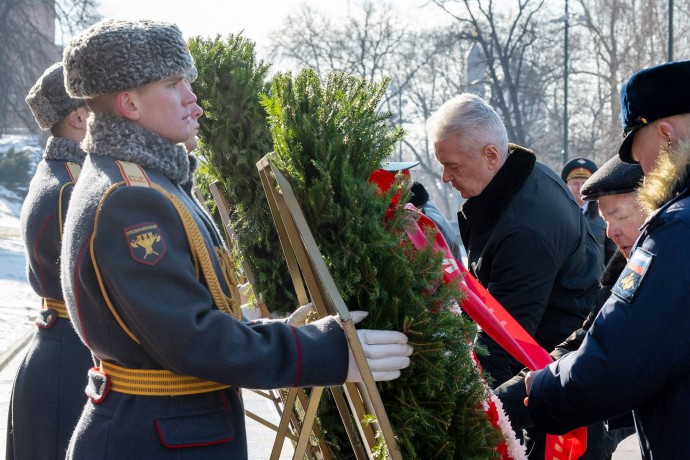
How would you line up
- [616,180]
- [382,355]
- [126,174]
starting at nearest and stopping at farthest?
[126,174] < [382,355] < [616,180]

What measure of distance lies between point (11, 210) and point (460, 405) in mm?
37167

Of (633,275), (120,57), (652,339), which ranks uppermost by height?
(120,57)

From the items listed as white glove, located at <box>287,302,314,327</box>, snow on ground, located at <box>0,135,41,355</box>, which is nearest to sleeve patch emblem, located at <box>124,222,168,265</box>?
white glove, located at <box>287,302,314,327</box>

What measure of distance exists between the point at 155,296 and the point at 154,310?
0.04m

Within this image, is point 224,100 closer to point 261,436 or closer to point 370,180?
point 370,180

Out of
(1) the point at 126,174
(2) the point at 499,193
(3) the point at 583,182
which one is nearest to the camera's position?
(1) the point at 126,174

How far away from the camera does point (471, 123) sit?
4.02 meters

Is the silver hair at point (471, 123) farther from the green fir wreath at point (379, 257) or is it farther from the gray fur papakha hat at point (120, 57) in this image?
the gray fur papakha hat at point (120, 57)

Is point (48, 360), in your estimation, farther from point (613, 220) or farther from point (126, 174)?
point (613, 220)

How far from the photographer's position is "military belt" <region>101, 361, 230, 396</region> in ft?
7.94

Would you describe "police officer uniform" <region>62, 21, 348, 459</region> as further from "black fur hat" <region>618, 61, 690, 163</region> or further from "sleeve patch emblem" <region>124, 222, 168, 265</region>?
"black fur hat" <region>618, 61, 690, 163</region>

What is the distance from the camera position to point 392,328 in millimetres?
2662

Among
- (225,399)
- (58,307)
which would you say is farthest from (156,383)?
(58,307)

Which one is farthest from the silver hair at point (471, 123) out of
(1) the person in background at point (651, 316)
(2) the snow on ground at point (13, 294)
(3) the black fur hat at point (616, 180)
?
(2) the snow on ground at point (13, 294)
